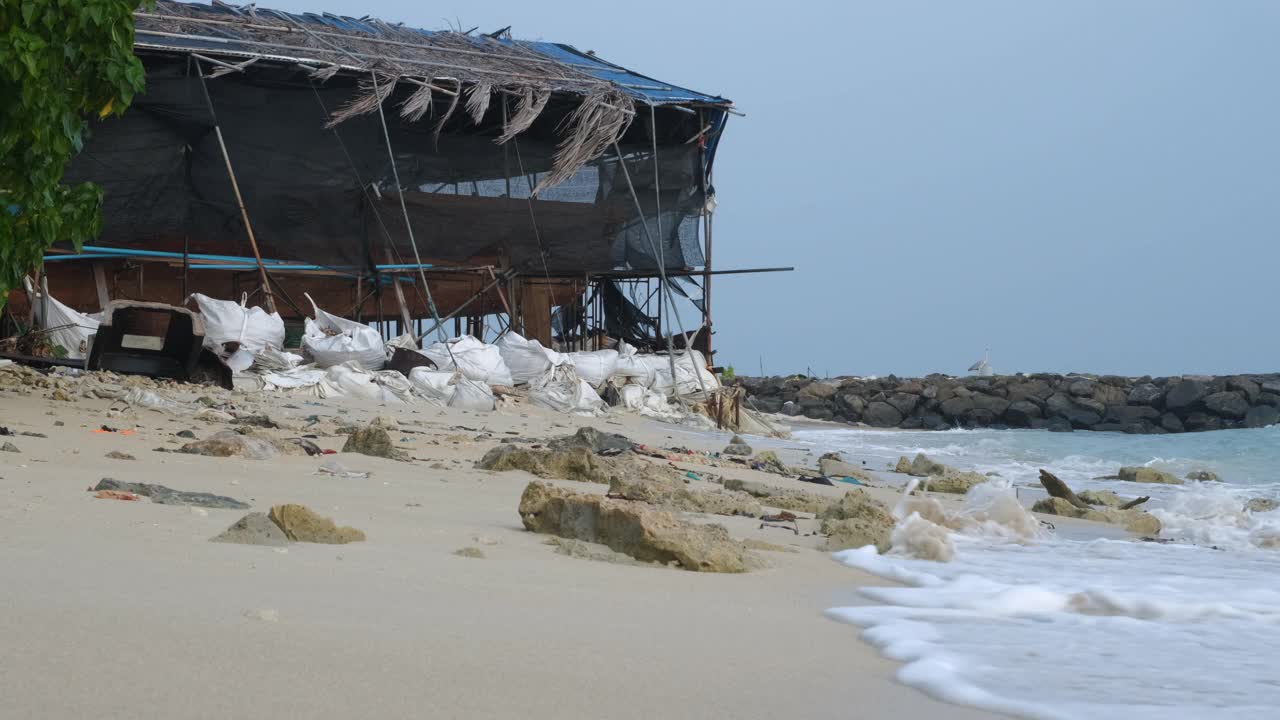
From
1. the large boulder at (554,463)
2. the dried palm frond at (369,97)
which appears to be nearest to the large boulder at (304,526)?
the large boulder at (554,463)

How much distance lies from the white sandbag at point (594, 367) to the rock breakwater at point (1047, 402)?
14.1 metres

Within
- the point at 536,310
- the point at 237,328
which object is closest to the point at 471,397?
the point at 237,328

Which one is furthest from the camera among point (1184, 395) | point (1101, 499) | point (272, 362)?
point (1184, 395)

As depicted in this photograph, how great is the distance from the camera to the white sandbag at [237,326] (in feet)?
38.1

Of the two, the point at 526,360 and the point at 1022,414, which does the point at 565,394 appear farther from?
the point at 1022,414

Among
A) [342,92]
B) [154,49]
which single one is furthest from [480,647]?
[342,92]

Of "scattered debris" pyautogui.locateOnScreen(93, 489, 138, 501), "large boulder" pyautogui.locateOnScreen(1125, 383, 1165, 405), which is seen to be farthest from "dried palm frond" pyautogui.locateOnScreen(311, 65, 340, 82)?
"large boulder" pyautogui.locateOnScreen(1125, 383, 1165, 405)

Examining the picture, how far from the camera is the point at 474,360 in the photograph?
1287 centimetres

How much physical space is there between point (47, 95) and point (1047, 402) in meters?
25.1

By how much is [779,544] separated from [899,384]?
1025 inches

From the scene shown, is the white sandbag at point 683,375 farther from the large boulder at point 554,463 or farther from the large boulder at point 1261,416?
the large boulder at point 1261,416

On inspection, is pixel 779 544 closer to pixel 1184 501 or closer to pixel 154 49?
pixel 1184 501

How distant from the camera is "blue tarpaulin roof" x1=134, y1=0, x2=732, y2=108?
46.9 feet

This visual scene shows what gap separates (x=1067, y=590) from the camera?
9.55 ft
